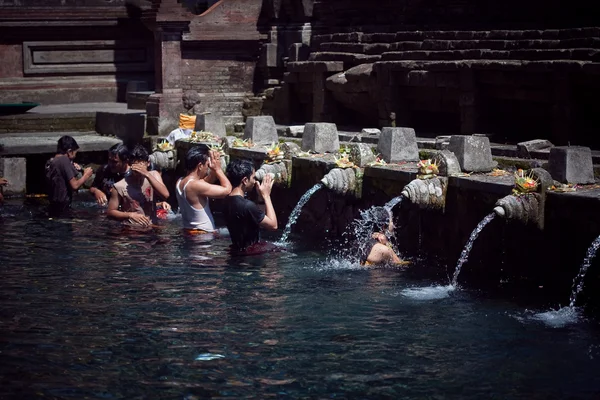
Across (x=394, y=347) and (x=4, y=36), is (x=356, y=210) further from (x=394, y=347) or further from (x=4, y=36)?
(x=4, y=36)

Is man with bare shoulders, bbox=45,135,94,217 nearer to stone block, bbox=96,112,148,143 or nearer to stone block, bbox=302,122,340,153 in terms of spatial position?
stone block, bbox=302,122,340,153

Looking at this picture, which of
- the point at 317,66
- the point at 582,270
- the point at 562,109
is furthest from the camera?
the point at 317,66

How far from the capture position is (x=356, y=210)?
1259 cm

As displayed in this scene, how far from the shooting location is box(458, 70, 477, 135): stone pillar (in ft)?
47.9

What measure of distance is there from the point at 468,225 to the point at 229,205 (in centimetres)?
239

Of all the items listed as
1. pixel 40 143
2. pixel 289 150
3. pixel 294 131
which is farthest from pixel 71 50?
pixel 289 150

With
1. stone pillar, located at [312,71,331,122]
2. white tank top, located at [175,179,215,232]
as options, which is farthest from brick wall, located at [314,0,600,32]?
white tank top, located at [175,179,215,232]

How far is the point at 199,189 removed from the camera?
450 inches

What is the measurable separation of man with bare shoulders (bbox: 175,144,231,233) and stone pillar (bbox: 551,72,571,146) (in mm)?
4394

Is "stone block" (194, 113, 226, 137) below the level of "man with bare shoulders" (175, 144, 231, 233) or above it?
above

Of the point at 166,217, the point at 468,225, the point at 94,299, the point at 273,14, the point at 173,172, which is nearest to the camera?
the point at 94,299

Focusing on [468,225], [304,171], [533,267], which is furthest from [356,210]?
[533,267]

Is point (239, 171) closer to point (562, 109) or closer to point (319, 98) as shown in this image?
point (562, 109)

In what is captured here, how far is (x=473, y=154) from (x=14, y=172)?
29.0 feet
